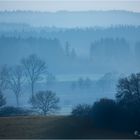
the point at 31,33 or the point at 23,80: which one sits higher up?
the point at 31,33

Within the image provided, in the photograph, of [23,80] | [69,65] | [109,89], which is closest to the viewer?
[109,89]

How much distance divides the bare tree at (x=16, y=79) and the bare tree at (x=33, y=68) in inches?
4.9

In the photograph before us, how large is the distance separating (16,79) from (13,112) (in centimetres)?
112

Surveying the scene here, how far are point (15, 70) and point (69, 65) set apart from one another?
118 cm

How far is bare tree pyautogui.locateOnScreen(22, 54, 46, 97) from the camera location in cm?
673

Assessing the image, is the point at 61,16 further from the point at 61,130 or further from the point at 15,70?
the point at 61,130

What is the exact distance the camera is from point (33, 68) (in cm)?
674

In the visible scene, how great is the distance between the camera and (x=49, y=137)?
4559 mm

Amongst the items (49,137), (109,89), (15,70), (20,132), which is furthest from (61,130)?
(15,70)

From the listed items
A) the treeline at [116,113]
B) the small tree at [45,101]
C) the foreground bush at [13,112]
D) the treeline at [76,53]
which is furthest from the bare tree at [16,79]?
the treeline at [116,113]

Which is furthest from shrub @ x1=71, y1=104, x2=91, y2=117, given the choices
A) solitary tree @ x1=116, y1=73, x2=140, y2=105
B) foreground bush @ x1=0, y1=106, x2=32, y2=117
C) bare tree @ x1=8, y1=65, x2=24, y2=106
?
bare tree @ x1=8, y1=65, x2=24, y2=106

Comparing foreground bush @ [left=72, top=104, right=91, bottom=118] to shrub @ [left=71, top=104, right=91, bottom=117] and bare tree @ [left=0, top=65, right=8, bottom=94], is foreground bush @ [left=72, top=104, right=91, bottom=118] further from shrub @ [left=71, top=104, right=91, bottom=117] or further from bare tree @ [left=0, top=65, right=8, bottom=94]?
bare tree @ [left=0, top=65, right=8, bottom=94]

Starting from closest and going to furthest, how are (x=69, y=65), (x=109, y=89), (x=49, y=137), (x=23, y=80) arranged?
(x=49, y=137), (x=109, y=89), (x=23, y=80), (x=69, y=65)

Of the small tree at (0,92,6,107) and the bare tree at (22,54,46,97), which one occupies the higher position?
the bare tree at (22,54,46,97)
